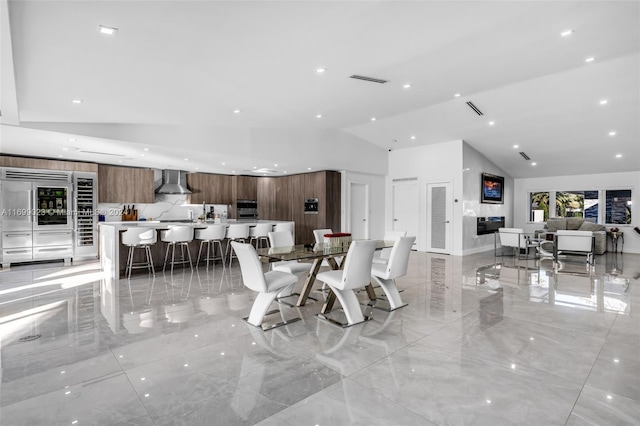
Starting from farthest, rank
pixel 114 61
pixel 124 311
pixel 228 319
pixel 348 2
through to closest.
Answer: pixel 124 311
pixel 228 319
pixel 114 61
pixel 348 2

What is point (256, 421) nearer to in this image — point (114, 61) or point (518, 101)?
point (114, 61)

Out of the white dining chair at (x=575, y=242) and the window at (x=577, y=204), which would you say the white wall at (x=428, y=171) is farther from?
the window at (x=577, y=204)

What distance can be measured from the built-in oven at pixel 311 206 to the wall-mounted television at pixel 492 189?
15.9 ft

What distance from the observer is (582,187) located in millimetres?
10852

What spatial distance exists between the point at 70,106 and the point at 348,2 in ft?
12.8

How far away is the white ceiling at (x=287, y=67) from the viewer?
272cm

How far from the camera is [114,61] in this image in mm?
3252

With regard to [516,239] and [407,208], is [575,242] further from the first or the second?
[407,208]

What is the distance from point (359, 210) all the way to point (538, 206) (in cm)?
650

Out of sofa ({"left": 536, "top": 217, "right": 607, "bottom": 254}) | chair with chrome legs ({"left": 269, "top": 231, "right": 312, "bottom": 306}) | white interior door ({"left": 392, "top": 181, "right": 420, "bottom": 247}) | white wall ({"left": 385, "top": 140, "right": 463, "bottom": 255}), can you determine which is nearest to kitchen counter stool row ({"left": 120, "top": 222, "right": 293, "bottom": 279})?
chair with chrome legs ({"left": 269, "top": 231, "right": 312, "bottom": 306})

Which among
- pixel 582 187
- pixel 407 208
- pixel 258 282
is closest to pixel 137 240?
pixel 258 282

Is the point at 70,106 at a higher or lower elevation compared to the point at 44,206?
higher

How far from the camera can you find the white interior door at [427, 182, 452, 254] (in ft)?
30.9

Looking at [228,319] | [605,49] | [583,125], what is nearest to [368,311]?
[228,319]
